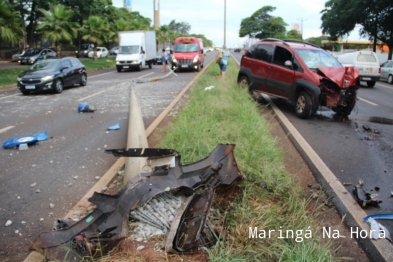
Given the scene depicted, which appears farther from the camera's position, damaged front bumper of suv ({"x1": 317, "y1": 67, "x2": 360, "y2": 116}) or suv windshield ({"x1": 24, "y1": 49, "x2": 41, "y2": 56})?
suv windshield ({"x1": 24, "y1": 49, "x2": 41, "y2": 56})

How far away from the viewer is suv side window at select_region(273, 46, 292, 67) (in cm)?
990

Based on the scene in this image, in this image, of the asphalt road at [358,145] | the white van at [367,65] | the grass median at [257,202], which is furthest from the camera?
the white van at [367,65]

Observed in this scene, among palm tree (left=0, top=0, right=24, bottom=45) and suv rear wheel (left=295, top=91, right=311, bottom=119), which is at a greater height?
palm tree (left=0, top=0, right=24, bottom=45)

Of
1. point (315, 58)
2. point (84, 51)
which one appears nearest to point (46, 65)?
point (315, 58)

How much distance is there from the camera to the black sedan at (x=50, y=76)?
13.9 meters

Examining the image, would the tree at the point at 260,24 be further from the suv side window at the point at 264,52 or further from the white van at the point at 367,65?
the suv side window at the point at 264,52

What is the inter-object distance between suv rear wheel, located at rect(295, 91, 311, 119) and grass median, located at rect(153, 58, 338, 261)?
2.20m

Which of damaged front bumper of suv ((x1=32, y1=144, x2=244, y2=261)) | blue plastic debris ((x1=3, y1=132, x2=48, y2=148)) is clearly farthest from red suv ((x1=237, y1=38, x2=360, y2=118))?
blue plastic debris ((x1=3, y1=132, x2=48, y2=148))

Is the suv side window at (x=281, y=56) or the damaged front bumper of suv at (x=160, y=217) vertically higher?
the suv side window at (x=281, y=56)

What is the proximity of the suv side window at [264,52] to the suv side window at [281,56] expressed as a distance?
23 centimetres

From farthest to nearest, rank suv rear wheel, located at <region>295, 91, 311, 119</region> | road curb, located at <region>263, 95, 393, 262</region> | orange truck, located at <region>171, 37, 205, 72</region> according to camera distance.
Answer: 1. orange truck, located at <region>171, 37, 205, 72</region>
2. suv rear wheel, located at <region>295, 91, 311, 119</region>
3. road curb, located at <region>263, 95, 393, 262</region>

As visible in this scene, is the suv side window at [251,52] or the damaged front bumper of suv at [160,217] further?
the suv side window at [251,52]

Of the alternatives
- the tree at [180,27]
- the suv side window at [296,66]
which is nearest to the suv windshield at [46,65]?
the suv side window at [296,66]

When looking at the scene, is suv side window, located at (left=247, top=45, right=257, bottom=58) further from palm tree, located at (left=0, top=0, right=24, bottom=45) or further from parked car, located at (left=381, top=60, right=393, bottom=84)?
palm tree, located at (left=0, top=0, right=24, bottom=45)
